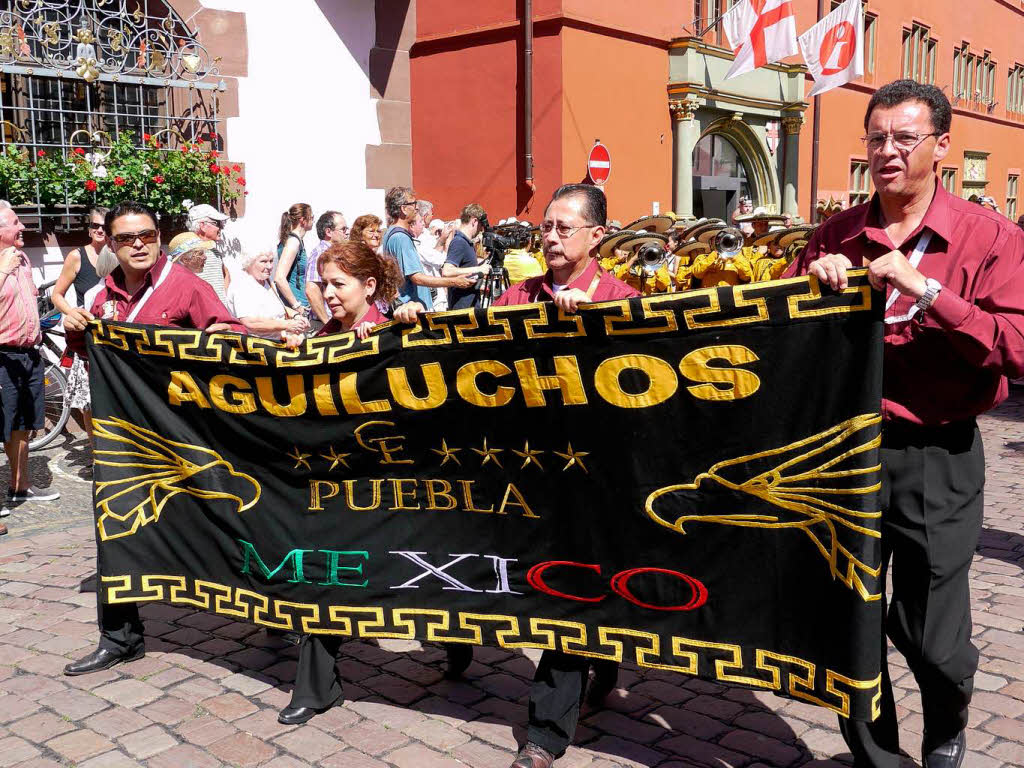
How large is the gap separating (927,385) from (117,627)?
336cm

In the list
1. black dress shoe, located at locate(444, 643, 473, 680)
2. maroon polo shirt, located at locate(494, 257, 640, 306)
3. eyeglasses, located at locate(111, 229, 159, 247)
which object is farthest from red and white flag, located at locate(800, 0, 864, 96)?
black dress shoe, located at locate(444, 643, 473, 680)

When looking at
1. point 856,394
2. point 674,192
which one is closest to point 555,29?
point 674,192

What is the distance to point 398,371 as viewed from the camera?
3.73m

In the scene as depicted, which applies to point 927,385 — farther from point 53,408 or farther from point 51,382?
point 53,408

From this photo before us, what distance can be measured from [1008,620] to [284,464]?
3.41 meters

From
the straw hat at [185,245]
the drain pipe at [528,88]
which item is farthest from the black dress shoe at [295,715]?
the drain pipe at [528,88]

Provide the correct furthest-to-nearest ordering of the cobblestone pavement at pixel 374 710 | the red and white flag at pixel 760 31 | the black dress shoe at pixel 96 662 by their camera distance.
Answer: the red and white flag at pixel 760 31 → the black dress shoe at pixel 96 662 → the cobblestone pavement at pixel 374 710

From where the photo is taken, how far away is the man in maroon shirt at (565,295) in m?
3.47

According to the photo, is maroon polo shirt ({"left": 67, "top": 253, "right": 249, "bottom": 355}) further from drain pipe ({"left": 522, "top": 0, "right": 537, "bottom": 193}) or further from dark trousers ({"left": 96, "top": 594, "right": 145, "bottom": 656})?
drain pipe ({"left": 522, "top": 0, "right": 537, "bottom": 193})

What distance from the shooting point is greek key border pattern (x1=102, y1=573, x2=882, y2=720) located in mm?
3130

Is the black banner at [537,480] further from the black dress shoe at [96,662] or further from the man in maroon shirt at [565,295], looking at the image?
the black dress shoe at [96,662]

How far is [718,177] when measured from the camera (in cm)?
2153

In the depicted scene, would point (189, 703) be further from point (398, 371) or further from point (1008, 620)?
point (1008, 620)

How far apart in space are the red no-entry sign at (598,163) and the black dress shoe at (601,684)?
1390 centimetres
